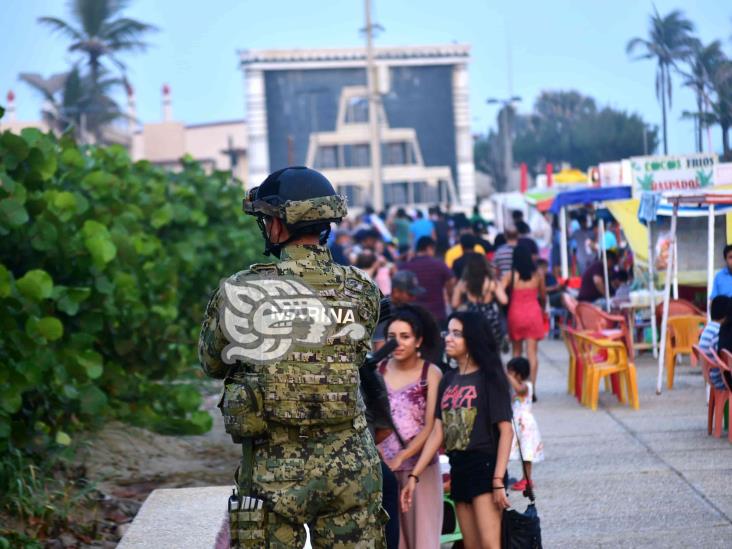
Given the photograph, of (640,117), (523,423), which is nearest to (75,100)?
(640,117)

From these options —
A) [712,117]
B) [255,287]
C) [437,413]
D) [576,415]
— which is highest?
[712,117]

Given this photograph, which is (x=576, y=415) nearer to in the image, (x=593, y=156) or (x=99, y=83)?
(x=593, y=156)

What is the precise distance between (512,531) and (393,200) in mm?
96733

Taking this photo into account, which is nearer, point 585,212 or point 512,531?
point 512,531

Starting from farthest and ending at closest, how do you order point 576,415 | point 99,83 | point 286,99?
point 286,99, point 99,83, point 576,415

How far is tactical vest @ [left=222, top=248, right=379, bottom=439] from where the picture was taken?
4.40m

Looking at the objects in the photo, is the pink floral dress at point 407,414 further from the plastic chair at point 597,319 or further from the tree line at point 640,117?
the tree line at point 640,117

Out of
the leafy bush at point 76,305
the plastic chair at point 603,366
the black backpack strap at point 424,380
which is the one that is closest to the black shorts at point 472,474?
the black backpack strap at point 424,380

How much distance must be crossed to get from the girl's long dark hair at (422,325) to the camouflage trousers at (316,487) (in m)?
2.37

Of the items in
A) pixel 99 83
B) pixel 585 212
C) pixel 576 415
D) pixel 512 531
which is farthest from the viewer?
pixel 99 83

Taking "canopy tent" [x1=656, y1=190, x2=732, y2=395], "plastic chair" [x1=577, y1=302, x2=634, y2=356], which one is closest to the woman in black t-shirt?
"canopy tent" [x1=656, y1=190, x2=732, y2=395]

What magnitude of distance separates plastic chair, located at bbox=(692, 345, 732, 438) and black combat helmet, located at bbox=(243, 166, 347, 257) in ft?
20.5

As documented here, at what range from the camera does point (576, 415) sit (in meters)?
12.6

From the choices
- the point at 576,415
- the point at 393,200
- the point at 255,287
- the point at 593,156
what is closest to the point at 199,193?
the point at 576,415
